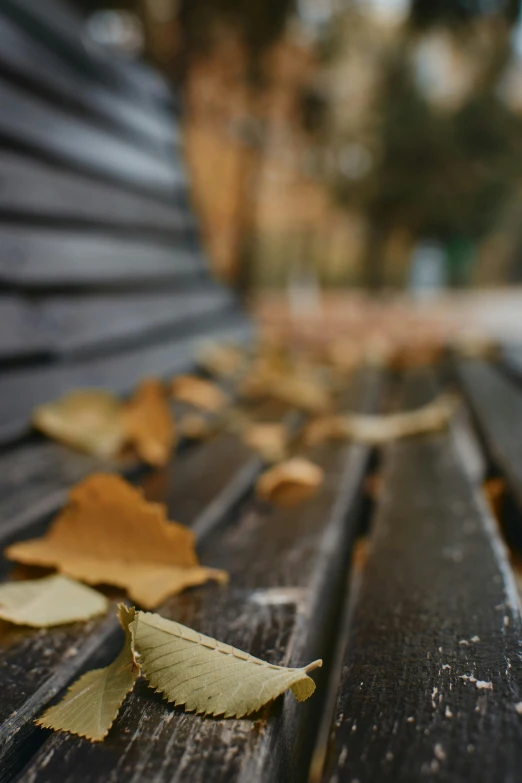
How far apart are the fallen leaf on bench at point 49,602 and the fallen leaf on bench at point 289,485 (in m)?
0.32

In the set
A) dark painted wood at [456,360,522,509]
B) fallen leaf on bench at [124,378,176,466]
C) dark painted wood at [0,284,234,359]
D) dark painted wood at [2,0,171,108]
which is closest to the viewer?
dark painted wood at [456,360,522,509]

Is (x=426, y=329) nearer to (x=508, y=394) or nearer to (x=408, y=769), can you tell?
(x=508, y=394)

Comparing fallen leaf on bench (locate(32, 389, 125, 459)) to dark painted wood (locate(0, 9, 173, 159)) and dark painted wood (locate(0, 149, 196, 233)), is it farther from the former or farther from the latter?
dark painted wood (locate(0, 9, 173, 159))

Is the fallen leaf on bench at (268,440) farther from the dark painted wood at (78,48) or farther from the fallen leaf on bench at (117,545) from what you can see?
the dark painted wood at (78,48)

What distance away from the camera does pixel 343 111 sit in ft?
31.9

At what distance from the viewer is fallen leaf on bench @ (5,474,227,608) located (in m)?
0.58

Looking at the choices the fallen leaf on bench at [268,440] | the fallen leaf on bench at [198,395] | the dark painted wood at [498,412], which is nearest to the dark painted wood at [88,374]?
the fallen leaf on bench at [198,395]

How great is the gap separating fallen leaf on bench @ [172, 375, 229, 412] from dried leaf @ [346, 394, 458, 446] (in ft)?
0.97

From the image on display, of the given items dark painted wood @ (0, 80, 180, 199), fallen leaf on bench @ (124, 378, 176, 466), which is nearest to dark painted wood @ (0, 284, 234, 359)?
fallen leaf on bench @ (124, 378, 176, 466)

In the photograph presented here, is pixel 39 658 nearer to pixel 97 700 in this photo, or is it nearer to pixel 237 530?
pixel 97 700

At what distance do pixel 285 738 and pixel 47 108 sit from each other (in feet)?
5.25

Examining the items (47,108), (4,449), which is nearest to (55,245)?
(47,108)

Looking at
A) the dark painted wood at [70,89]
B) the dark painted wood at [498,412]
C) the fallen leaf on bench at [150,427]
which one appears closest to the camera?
the dark painted wood at [498,412]

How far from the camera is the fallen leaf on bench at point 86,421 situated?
969 mm
